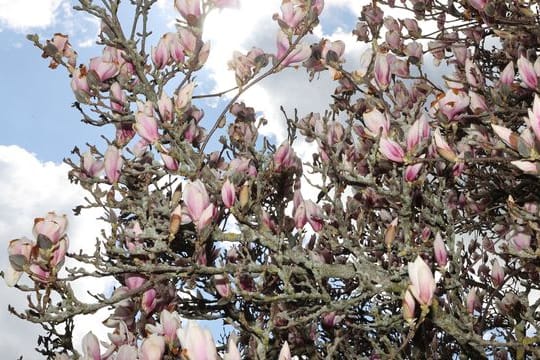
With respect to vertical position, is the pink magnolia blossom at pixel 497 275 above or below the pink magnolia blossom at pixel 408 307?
above

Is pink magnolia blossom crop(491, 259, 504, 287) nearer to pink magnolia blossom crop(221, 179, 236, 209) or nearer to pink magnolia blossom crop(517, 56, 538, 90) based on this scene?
pink magnolia blossom crop(517, 56, 538, 90)

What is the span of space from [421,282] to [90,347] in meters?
1.31

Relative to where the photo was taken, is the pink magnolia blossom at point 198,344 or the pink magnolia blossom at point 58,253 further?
the pink magnolia blossom at point 58,253

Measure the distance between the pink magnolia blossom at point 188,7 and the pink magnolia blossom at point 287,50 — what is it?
44 cm

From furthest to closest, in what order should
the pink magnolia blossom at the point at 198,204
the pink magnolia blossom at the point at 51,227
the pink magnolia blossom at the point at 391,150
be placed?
the pink magnolia blossom at the point at 391,150 < the pink magnolia blossom at the point at 198,204 < the pink magnolia blossom at the point at 51,227

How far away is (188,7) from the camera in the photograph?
3.13 m

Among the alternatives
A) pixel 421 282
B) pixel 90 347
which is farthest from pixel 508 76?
pixel 90 347

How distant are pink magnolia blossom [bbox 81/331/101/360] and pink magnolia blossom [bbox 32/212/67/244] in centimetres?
40

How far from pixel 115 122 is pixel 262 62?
848 mm

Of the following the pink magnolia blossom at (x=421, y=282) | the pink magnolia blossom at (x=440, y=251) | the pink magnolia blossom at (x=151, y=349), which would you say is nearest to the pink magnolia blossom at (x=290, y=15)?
the pink magnolia blossom at (x=440, y=251)

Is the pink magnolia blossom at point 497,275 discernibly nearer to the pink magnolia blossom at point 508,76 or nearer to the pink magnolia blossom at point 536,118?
the pink magnolia blossom at point 508,76

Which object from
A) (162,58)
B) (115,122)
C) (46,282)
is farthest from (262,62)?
(46,282)

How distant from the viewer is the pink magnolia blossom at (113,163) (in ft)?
10.0

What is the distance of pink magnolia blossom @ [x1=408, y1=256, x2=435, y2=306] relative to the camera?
228 cm
